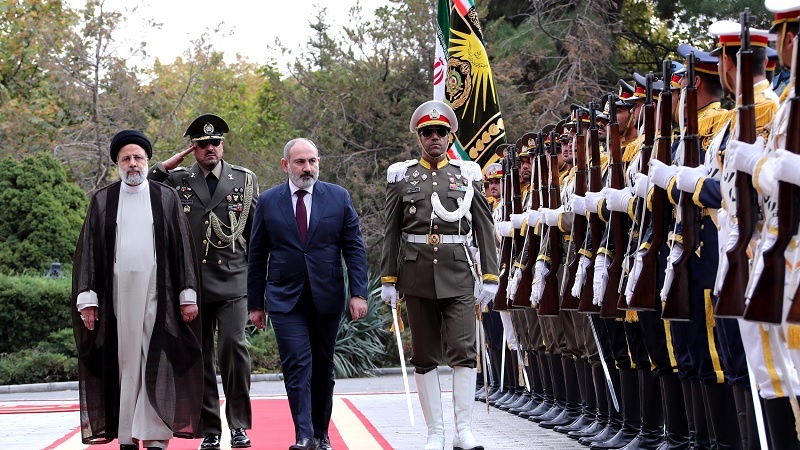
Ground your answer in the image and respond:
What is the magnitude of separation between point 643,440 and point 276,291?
2.59 metres

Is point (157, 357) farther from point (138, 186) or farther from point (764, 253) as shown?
point (764, 253)

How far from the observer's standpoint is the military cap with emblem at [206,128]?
10195 mm

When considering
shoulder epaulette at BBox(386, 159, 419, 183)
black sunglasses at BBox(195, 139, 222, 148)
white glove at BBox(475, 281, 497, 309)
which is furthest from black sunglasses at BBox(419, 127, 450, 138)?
black sunglasses at BBox(195, 139, 222, 148)

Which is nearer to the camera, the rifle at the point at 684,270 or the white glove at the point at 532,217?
the rifle at the point at 684,270

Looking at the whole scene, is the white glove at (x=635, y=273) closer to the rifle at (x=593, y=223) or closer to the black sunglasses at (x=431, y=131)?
the rifle at (x=593, y=223)

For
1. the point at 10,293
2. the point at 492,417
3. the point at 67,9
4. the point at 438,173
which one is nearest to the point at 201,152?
the point at 438,173

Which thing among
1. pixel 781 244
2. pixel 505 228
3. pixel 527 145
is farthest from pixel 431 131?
pixel 781 244

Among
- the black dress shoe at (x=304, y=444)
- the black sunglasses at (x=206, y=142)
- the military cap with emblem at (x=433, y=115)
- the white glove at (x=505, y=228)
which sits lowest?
the black dress shoe at (x=304, y=444)

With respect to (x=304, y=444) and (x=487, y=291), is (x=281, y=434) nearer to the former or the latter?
(x=304, y=444)

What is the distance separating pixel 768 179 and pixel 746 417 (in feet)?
5.69

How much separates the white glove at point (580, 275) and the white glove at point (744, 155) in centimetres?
359

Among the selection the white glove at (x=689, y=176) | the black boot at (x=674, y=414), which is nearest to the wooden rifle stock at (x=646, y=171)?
the black boot at (x=674, y=414)

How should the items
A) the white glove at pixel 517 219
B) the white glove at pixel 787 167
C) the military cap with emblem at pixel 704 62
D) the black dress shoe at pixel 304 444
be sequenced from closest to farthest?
1. the white glove at pixel 787 167
2. the military cap with emblem at pixel 704 62
3. the black dress shoe at pixel 304 444
4. the white glove at pixel 517 219

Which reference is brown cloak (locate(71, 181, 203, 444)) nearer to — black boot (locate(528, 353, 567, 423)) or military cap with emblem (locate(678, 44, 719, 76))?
military cap with emblem (locate(678, 44, 719, 76))
